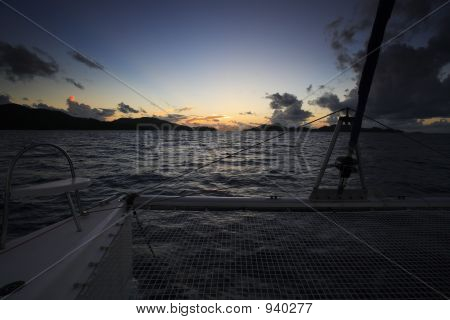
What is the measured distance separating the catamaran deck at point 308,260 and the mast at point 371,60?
89.0 inches

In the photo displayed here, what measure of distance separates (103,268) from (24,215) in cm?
1007

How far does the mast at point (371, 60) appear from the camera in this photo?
546cm

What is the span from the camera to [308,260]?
18.5 feet

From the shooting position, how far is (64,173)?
20672 mm

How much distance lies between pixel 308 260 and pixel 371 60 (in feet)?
16.6
